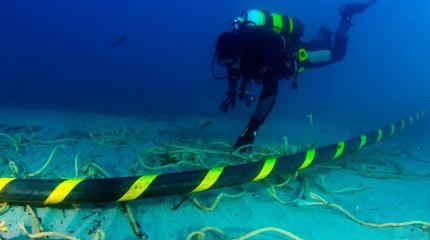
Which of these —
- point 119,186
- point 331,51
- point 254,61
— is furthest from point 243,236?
point 331,51

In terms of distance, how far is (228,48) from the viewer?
4.95 metres

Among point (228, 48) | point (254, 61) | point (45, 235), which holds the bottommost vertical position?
point (45, 235)

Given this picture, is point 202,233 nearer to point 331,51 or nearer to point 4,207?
point 4,207

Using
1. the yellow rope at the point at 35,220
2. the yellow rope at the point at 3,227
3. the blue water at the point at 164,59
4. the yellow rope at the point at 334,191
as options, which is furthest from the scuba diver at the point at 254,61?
the blue water at the point at 164,59

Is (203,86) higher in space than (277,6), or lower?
lower

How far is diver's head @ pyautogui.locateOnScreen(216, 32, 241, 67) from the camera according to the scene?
491 centimetres

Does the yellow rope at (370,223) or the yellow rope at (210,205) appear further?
the yellow rope at (210,205)

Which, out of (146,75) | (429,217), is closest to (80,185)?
(429,217)

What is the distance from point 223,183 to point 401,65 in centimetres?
5264

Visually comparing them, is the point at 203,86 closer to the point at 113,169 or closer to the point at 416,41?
the point at 113,169

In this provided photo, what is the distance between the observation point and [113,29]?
225 feet

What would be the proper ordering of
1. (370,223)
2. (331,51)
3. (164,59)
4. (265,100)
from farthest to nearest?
(164,59)
(331,51)
(265,100)
(370,223)

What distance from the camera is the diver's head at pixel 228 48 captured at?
193 inches

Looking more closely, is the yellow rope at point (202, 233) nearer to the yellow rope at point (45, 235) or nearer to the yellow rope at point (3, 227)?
the yellow rope at point (45, 235)
